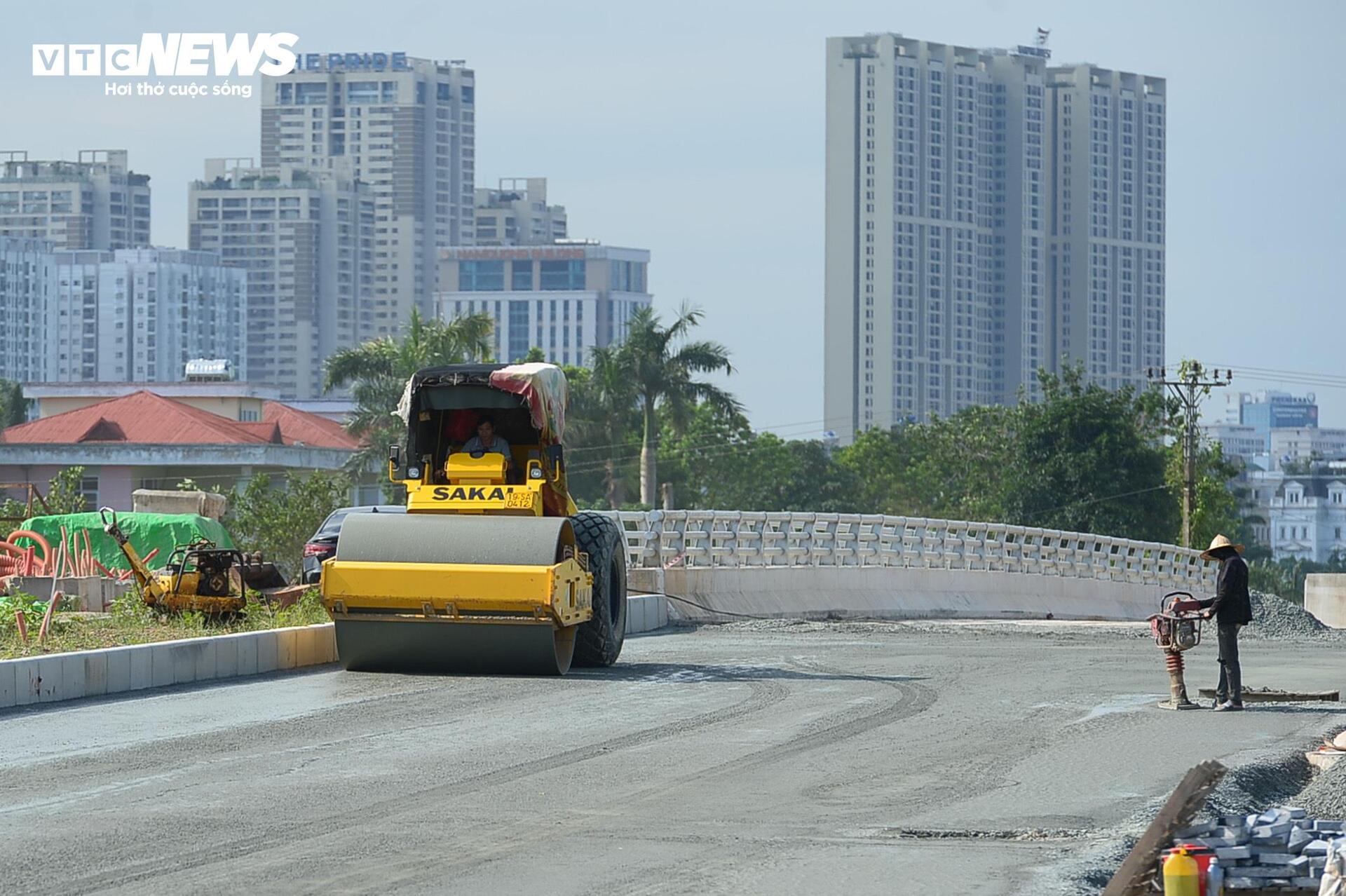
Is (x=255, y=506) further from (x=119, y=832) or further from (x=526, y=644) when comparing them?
(x=119, y=832)

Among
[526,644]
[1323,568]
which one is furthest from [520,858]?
[1323,568]

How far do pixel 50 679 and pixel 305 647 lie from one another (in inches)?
150

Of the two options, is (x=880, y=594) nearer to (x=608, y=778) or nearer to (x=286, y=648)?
(x=286, y=648)

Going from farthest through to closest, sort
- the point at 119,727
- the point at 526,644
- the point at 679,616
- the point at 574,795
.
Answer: the point at 679,616, the point at 526,644, the point at 119,727, the point at 574,795

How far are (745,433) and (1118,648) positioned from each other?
3387 inches

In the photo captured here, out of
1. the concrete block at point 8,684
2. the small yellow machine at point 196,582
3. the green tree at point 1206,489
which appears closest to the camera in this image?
the concrete block at point 8,684

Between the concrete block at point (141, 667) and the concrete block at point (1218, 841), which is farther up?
the concrete block at point (1218, 841)

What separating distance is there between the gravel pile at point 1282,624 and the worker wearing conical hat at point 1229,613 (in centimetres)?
1309

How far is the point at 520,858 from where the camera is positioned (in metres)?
9.48

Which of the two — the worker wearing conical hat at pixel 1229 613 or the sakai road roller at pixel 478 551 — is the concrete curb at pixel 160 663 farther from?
the worker wearing conical hat at pixel 1229 613

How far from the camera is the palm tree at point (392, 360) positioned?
67.1m

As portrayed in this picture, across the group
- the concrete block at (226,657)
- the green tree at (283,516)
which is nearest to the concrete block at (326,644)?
the concrete block at (226,657)

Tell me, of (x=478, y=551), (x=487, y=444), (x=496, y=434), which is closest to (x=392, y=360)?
(x=496, y=434)

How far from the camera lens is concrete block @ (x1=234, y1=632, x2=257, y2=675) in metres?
18.6
